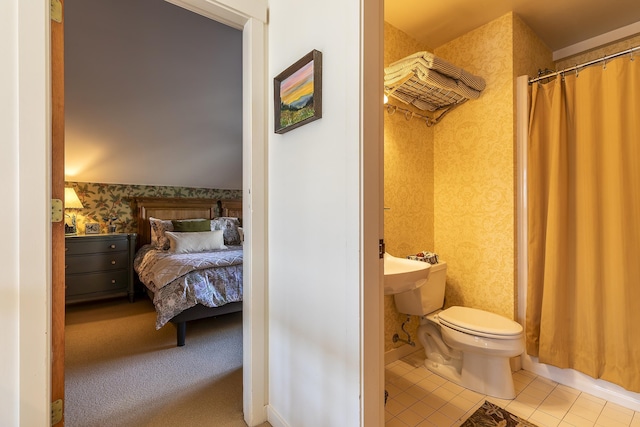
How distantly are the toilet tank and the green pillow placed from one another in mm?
2915

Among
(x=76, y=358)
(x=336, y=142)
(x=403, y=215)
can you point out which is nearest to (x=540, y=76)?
(x=403, y=215)

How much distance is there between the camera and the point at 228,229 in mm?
4359

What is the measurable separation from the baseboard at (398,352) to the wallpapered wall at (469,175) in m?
0.06

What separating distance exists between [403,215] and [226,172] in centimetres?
318

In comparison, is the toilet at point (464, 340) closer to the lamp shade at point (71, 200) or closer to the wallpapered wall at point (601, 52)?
the wallpapered wall at point (601, 52)

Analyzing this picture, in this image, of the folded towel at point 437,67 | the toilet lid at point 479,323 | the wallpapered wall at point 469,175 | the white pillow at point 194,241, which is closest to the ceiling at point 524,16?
the wallpapered wall at point 469,175

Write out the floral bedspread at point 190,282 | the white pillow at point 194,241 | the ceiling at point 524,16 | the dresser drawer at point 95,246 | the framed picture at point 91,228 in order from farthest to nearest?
the framed picture at point 91,228 < the white pillow at point 194,241 < the dresser drawer at point 95,246 < the floral bedspread at point 190,282 < the ceiling at point 524,16

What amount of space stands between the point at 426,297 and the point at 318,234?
122 centimetres

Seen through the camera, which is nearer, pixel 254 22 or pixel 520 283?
pixel 254 22

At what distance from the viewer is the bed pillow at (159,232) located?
3707 mm

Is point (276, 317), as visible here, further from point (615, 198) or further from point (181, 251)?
point (181, 251)

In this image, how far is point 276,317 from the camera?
1547 millimetres

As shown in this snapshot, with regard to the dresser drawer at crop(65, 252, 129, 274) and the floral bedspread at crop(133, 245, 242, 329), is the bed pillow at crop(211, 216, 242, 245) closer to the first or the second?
the dresser drawer at crop(65, 252, 129, 274)

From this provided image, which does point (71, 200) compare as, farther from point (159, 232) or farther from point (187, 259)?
point (187, 259)
